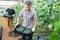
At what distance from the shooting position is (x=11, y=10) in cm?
841

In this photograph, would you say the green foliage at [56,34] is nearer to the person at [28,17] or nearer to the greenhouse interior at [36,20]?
the greenhouse interior at [36,20]

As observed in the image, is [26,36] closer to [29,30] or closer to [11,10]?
[29,30]

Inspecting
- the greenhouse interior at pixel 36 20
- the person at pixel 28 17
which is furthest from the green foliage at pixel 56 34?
the person at pixel 28 17

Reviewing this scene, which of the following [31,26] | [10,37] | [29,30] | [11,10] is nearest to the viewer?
[29,30]

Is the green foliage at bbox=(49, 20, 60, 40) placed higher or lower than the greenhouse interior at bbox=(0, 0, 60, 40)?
higher

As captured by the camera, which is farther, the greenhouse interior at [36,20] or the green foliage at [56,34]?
the greenhouse interior at [36,20]

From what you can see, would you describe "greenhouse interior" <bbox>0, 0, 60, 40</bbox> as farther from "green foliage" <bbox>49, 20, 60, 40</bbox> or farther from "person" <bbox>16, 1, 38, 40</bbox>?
"green foliage" <bbox>49, 20, 60, 40</bbox>

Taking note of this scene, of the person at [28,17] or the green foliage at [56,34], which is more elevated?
the green foliage at [56,34]

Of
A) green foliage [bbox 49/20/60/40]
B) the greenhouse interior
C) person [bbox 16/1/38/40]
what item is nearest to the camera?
green foliage [bbox 49/20/60/40]

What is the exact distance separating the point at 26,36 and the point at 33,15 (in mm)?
495

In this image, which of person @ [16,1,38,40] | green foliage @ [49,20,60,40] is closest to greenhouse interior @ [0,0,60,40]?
person @ [16,1,38,40]

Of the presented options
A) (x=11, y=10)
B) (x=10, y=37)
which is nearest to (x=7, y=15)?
(x=11, y=10)

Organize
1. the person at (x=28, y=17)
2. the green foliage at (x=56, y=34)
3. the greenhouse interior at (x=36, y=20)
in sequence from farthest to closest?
the person at (x=28, y=17), the greenhouse interior at (x=36, y=20), the green foliage at (x=56, y=34)

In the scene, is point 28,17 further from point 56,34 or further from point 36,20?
point 56,34
